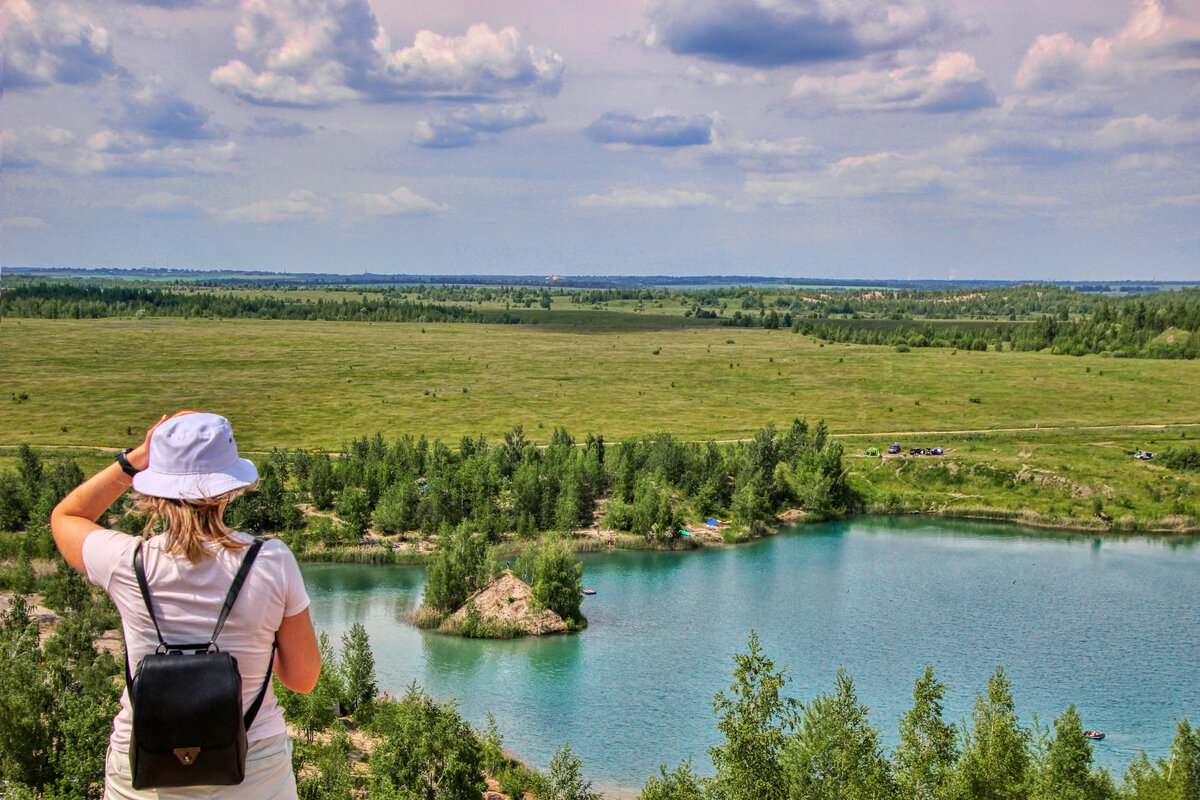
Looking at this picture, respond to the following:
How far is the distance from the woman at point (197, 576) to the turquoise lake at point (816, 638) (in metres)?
28.6

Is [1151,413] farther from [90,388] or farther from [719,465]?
[90,388]

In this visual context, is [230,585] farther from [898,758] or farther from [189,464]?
[898,758]

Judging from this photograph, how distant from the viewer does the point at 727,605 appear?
5003 cm

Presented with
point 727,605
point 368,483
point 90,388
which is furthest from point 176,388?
point 727,605

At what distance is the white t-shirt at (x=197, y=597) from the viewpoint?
3.98 metres

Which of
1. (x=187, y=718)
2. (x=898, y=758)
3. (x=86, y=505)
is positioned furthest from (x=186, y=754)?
(x=898, y=758)

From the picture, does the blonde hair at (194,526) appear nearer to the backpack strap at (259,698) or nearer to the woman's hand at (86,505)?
the woman's hand at (86,505)

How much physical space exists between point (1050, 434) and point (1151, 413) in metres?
19.6

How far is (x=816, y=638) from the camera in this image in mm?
45438

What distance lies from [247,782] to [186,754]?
357 millimetres

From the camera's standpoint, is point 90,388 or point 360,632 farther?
point 90,388

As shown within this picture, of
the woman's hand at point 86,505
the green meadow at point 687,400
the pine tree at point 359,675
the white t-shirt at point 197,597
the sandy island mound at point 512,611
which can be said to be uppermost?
the woman's hand at point 86,505

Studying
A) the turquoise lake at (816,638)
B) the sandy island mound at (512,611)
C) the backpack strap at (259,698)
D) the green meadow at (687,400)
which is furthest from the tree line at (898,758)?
the green meadow at (687,400)

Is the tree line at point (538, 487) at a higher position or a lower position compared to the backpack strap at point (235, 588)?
lower
